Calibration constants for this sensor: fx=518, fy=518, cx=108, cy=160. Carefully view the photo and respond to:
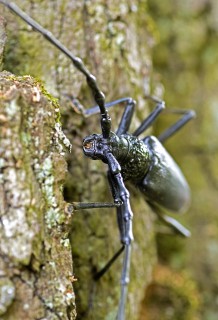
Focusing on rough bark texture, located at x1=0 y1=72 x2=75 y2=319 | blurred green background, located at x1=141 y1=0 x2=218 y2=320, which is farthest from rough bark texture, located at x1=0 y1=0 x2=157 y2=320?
blurred green background, located at x1=141 y1=0 x2=218 y2=320

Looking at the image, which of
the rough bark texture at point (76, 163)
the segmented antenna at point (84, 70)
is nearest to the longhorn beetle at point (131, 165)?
the segmented antenna at point (84, 70)

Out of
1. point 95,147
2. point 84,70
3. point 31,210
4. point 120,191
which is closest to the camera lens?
point 31,210

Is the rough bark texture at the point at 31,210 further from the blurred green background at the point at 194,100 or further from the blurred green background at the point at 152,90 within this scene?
the blurred green background at the point at 194,100

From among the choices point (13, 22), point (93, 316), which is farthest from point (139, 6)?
point (93, 316)

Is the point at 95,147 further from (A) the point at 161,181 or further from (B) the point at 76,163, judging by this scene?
(A) the point at 161,181

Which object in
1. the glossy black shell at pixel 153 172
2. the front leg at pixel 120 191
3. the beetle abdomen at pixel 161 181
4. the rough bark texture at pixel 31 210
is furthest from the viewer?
the beetle abdomen at pixel 161 181

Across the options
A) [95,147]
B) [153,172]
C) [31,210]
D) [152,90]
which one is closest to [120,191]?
[95,147]

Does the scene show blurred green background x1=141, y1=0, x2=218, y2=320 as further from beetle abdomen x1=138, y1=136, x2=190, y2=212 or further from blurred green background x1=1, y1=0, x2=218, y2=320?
beetle abdomen x1=138, y1=136, x2=190, y2=212
